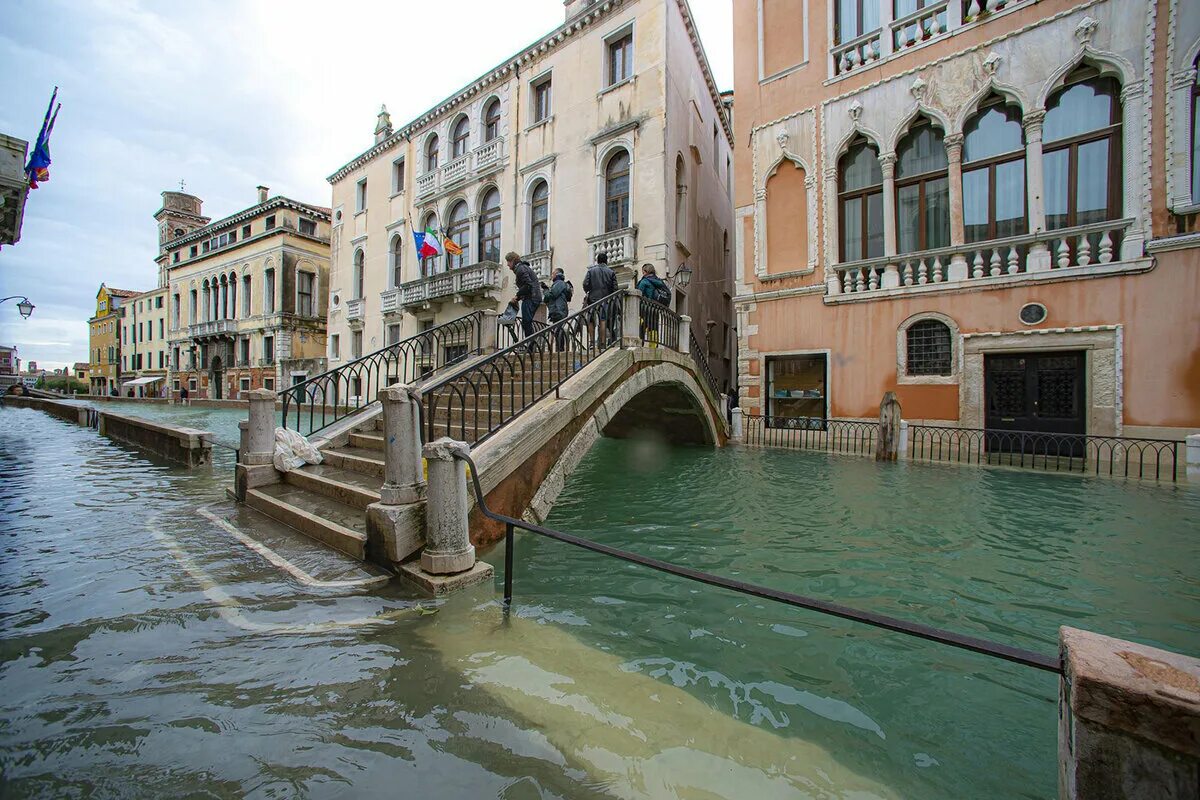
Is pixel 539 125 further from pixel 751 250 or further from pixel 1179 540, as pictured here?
pixel 1179 540

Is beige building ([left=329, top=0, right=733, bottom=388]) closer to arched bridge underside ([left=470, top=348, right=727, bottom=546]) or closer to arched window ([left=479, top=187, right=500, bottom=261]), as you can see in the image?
arched window ([left=479, top=187, right=500, bottom=261])

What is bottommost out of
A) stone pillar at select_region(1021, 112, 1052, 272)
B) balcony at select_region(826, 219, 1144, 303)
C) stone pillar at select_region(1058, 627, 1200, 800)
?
stone pillar at select_region(1058, 627, 1200, 800)

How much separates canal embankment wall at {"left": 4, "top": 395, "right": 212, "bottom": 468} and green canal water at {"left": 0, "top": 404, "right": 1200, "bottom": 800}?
3308 mm

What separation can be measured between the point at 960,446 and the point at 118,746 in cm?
1199

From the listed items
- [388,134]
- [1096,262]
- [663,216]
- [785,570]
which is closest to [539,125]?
[663,216]

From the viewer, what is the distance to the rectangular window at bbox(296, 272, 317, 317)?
3124cm

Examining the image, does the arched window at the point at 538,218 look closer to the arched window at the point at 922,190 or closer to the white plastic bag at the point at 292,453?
the arched window at the point at 922,190

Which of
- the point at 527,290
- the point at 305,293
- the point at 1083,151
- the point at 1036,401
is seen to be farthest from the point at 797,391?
the point at 305,293

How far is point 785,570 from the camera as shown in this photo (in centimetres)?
400

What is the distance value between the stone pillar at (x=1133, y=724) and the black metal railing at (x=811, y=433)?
32.9ft

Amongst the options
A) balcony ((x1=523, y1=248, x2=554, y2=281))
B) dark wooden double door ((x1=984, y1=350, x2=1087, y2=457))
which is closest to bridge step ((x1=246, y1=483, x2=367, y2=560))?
dark wooden double door ((x1=984, y1=350, x2=1087, y2=457))

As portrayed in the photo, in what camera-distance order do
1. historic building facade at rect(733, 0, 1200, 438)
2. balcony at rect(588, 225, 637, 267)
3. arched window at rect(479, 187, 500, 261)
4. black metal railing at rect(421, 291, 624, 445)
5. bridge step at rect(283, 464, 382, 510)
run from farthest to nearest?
arched window at rect(479, 187, 500, 261) → balcony at rect(588, 225, 637, 267) → historic building facade at rect(733, 0, 1200, 438) → black metal railing at rect(421, 291, 624, 445) → bridge step at rect(283, 464, 382, 510)

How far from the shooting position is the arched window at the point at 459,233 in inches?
717

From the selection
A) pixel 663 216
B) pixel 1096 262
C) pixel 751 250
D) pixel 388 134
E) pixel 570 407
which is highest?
pixel 388 134
